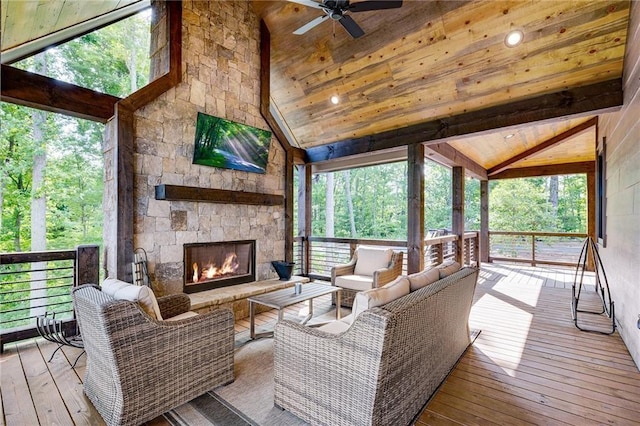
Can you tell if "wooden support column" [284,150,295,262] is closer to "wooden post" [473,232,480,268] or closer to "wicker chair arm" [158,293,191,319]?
"wicker chair arm" [158,293,191,319]

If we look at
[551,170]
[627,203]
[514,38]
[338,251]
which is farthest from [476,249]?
[514,38]

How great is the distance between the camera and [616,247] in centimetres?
374

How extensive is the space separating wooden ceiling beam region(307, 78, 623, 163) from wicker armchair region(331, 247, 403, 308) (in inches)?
78.1

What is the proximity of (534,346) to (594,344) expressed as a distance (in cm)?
70

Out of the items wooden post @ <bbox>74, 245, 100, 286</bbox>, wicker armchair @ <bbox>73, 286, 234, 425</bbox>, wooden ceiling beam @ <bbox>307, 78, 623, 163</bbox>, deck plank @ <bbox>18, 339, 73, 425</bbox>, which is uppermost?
wooden ceiling beam @ <bbox>307, 78, 623, 163</bbox>

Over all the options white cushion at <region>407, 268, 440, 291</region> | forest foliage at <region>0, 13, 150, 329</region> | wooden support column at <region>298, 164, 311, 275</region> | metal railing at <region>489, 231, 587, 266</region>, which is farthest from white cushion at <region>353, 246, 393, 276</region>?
forest foliage at <region>0, 13, 150, 329</region>

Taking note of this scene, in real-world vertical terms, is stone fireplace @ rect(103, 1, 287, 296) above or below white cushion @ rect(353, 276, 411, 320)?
above

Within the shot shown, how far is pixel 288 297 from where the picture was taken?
→ 3.44 meters

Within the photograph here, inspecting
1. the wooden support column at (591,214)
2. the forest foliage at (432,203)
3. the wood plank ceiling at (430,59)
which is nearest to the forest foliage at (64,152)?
the wood plank ceiling at (430,59)

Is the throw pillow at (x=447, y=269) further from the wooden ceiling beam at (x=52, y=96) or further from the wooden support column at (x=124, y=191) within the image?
the wooden ceiling beam at (x=52, y=96)

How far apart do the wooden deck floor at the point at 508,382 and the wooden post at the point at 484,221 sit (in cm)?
496

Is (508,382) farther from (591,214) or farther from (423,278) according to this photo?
(591,214)

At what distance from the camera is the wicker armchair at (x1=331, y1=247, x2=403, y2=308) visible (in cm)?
439

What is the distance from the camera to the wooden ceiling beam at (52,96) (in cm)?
292
